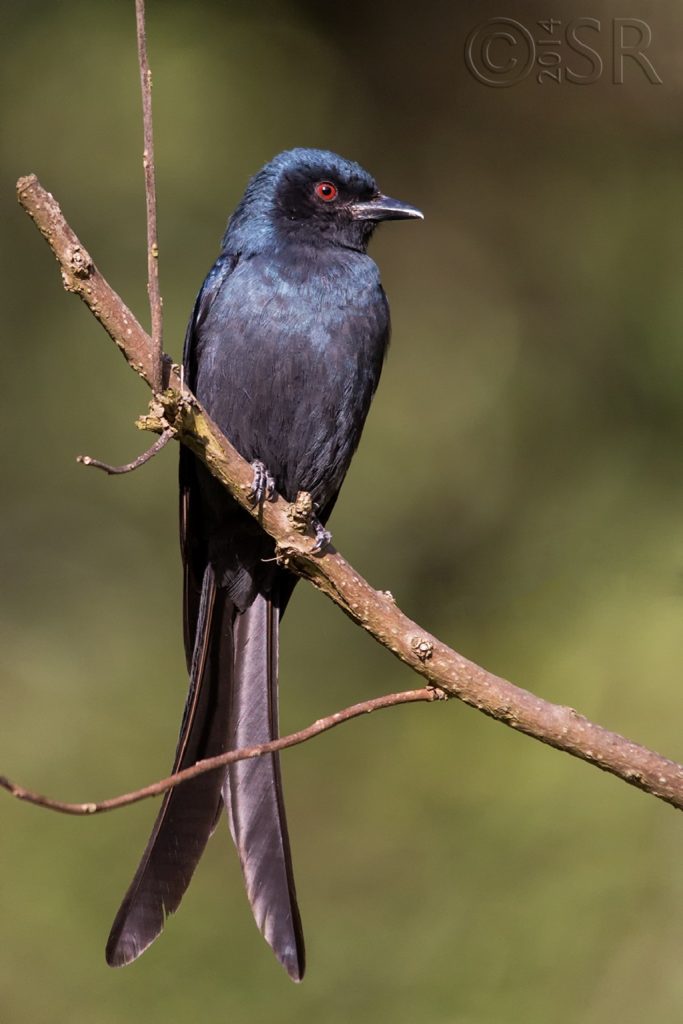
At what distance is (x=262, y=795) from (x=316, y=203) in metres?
1.99

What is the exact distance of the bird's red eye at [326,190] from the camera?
15.2 ft

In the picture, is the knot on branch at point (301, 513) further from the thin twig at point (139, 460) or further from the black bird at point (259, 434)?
the thin twig at point (139, 460)

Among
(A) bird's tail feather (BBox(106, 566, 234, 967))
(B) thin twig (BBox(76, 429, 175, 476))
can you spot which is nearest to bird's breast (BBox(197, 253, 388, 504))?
(A) bird's tail feather (BBox(106, 566, 234, 967))

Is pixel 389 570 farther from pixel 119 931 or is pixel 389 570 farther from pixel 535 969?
pixel 119 931

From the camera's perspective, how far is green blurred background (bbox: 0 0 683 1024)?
15.1 ft

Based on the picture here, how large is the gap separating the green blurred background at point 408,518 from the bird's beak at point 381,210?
1.39 meters

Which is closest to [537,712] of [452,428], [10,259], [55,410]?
[452,428]

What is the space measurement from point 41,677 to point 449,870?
187cm

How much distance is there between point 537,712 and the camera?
3158 mm

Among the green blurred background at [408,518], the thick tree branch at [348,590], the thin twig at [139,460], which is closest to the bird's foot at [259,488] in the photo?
the thick tree branch at [348,590]

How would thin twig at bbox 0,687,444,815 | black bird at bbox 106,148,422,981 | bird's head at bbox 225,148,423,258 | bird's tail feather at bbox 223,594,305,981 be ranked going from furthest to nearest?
1. bird's head at bbox 225,148,423,258
2. black bird at bbox 106,148,422,981
3. bird's tail feather at bbox 223,594,305,981
4. thin twig at bbox 0,687,444,815

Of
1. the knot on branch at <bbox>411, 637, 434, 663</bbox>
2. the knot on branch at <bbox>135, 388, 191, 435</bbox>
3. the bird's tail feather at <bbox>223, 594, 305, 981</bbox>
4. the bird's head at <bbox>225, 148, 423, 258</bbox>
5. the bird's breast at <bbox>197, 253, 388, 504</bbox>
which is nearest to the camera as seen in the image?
the knot on branch at <bbox>135, 388, 191, 435</bbox>

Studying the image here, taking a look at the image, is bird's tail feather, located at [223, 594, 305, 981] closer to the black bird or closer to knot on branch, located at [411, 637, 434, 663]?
the black bird

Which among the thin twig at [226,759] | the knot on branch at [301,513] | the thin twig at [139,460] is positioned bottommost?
the thin twig at [226,759]
